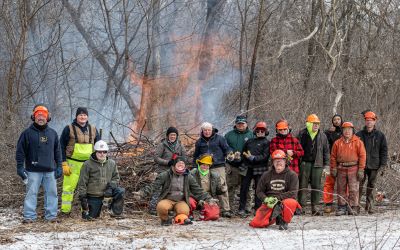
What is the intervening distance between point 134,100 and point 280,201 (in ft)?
35.2

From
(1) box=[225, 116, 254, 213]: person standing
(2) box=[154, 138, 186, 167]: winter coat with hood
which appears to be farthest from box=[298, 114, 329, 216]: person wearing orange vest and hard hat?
(2) box=[154, 138, 186, 167]: winter coat with hood

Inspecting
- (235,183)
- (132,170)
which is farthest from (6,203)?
(235,183)

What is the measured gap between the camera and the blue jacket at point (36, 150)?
9.41 metres

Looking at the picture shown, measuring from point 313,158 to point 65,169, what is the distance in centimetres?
440

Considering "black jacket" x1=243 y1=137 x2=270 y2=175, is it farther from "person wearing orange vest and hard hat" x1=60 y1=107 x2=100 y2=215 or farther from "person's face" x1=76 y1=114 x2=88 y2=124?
"person's face" x1=76 y1=114 x2=88 y2=124

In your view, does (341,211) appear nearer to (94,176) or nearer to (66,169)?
(94,176)

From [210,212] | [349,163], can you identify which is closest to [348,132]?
[349,163]

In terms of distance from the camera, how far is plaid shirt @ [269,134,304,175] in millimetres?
10508

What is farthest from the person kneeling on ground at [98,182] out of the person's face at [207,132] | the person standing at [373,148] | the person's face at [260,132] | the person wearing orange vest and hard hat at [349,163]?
the person standing at [373,148]

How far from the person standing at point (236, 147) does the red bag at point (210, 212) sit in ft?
4.07

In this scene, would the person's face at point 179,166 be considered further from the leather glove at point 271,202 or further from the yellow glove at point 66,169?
the yellow glove at point 66,169

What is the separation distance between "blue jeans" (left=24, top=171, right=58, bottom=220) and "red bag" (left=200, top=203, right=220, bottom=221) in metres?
2.41

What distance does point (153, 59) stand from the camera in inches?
740

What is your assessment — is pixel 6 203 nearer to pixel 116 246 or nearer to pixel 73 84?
pixel 116 246
